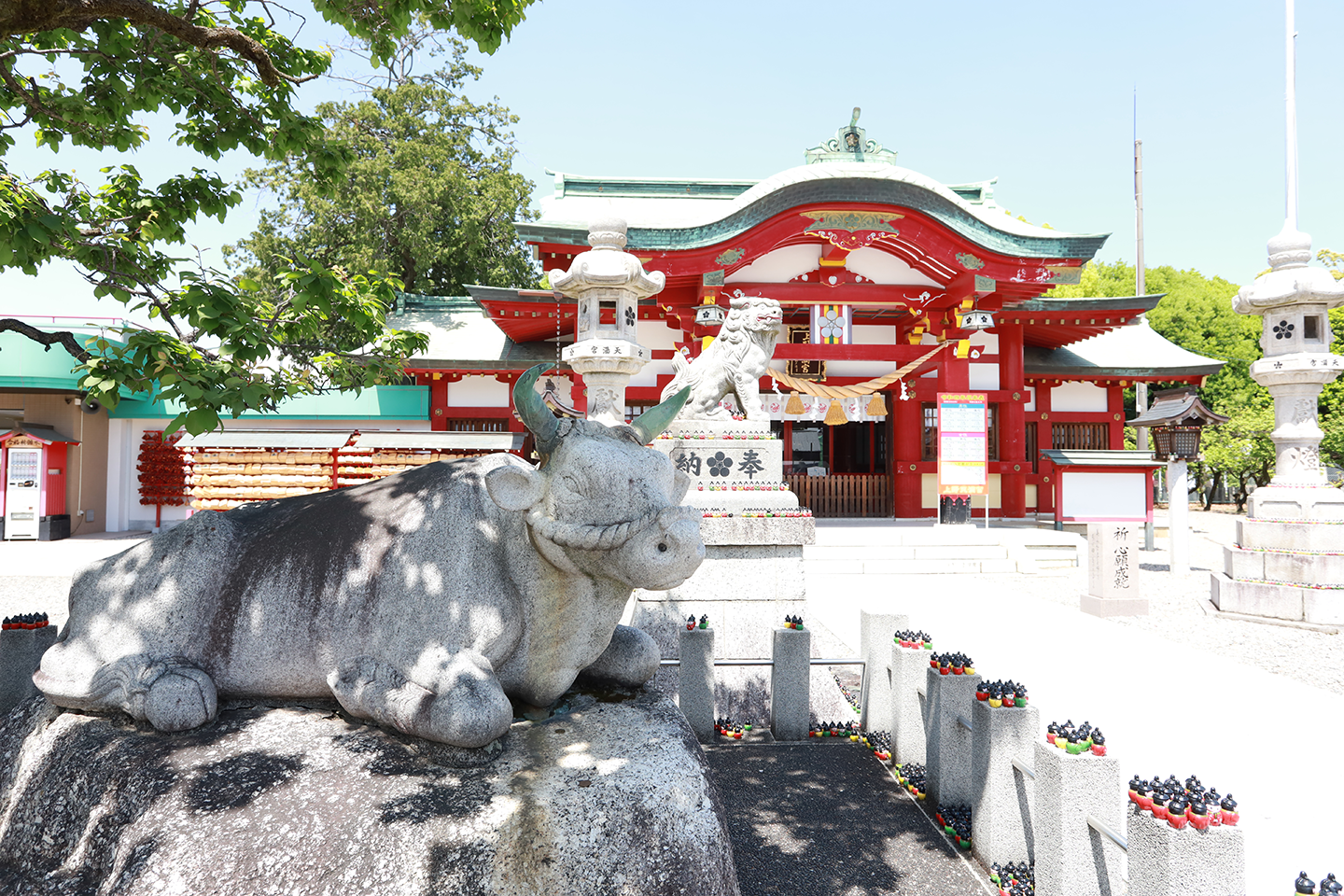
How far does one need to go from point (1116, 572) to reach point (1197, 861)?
295 inches

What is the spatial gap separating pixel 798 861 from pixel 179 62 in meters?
4.75

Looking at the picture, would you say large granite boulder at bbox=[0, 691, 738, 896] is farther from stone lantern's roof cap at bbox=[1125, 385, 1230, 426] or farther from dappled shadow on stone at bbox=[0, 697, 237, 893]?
stone lantern's roof cap at bbox=[1125, 385, 1230, 426]

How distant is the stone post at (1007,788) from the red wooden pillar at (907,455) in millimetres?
12059

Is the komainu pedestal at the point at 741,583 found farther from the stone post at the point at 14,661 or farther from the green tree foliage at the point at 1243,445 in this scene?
the green tree foliage at the point at 1243,445

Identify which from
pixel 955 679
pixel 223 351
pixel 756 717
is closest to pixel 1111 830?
pixel 955 679

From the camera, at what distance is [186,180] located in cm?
397

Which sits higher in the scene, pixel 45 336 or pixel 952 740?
pixel 45 336

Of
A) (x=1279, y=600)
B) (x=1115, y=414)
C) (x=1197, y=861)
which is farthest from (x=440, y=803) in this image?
(x=1115, y=414)

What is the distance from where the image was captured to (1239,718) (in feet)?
16.6

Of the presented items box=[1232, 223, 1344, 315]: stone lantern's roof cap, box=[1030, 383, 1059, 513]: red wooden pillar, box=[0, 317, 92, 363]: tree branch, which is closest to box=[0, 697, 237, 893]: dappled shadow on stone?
box=[0, 317, 92, 363]: tree branch

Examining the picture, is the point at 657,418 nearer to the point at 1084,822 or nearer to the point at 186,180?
the point at 1084,822

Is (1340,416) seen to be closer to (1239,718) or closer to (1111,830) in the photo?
(1239,718)

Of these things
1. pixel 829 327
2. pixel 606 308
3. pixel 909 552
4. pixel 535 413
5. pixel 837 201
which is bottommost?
pixel 909 552

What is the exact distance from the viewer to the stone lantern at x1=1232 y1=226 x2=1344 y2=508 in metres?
8.66
